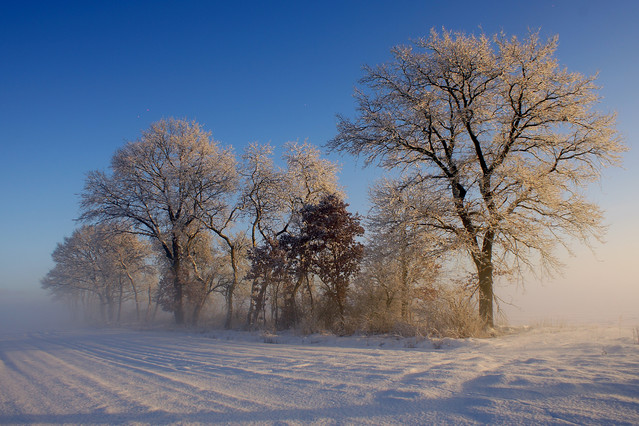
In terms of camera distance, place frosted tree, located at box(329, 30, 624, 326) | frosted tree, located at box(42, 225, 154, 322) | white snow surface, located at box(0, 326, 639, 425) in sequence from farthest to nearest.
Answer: frosted tree, located at box(42, 225, 154, 322) < frosted tree, located at box(329, 30, 624, 326) < white snow surface, located at box(0, 326, 639, 425)

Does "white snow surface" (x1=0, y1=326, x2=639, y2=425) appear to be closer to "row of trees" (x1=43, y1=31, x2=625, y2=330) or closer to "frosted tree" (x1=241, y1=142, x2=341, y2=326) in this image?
"row of trees" (x1=43, y1=31, x2=625, y2=330)

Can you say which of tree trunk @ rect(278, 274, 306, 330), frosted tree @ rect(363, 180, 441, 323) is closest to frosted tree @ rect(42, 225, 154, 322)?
tree trunk @ rect(278, 274, 306, 330)

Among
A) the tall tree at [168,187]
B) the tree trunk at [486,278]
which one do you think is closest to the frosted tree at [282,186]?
the tall tree at [168,187]

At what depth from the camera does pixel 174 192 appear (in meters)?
Result: 21.8

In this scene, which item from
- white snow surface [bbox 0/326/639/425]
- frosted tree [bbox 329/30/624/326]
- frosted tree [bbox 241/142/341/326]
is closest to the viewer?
white snow surface [bbox 0/326/639/425]

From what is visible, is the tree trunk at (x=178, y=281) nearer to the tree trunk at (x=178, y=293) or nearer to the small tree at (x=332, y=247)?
the tree trunk at (x=178, y=293)

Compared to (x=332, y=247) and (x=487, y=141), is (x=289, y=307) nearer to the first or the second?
(x=332, y=247)

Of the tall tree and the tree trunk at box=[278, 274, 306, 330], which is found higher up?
the tall tree

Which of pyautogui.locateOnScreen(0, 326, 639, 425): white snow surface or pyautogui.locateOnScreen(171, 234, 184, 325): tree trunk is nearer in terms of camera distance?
pyautogui.locateOnScreen(0, 326, 639, 425): white snow surface

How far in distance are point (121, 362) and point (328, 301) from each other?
894 centimetres

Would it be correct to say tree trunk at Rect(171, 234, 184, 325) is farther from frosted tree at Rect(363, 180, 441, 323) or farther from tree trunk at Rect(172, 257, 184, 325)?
frosted tree at Rect(363, 180, 441, 323)

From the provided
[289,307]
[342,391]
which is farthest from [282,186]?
[342,391]

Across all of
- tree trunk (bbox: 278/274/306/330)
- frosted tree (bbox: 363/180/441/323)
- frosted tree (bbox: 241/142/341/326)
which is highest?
frosted tree (bbox: 241/142/341/326)

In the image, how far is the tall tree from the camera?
21188 mm
